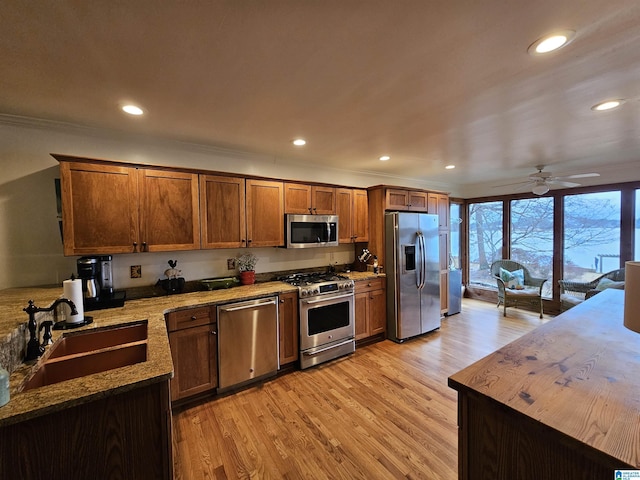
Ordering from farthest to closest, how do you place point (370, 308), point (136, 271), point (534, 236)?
1. point (534, 236)
2. point (370, 308)
3. point (136, 271)

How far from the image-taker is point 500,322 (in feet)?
Answer: 14.7

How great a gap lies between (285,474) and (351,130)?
2809 millimetres

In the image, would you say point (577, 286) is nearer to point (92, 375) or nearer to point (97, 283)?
point (92, 375)

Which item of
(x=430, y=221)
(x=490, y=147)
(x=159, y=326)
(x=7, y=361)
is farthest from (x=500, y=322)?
(x=7, y=361)

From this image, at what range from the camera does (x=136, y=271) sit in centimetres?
270

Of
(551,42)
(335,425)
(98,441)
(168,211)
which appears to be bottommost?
(335,425)

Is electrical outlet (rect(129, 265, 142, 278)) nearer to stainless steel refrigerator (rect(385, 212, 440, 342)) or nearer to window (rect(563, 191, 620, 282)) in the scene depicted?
stainless steel refrigerator (rect(385, 212, 440, 342))

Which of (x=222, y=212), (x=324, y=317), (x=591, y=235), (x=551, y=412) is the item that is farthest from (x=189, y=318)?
(x=591, y=235)

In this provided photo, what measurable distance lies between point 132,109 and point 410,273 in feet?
12.0

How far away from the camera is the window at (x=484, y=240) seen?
5.72 metres

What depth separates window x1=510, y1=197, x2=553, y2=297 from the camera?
498 cm

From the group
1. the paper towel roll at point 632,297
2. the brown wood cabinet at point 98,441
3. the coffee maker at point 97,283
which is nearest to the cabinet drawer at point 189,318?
the coffee maker at point 97,283

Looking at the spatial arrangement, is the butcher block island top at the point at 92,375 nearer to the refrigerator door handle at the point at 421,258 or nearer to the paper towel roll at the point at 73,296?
the paper towel roll at the point at 73,296

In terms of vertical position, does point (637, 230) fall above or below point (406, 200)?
below
